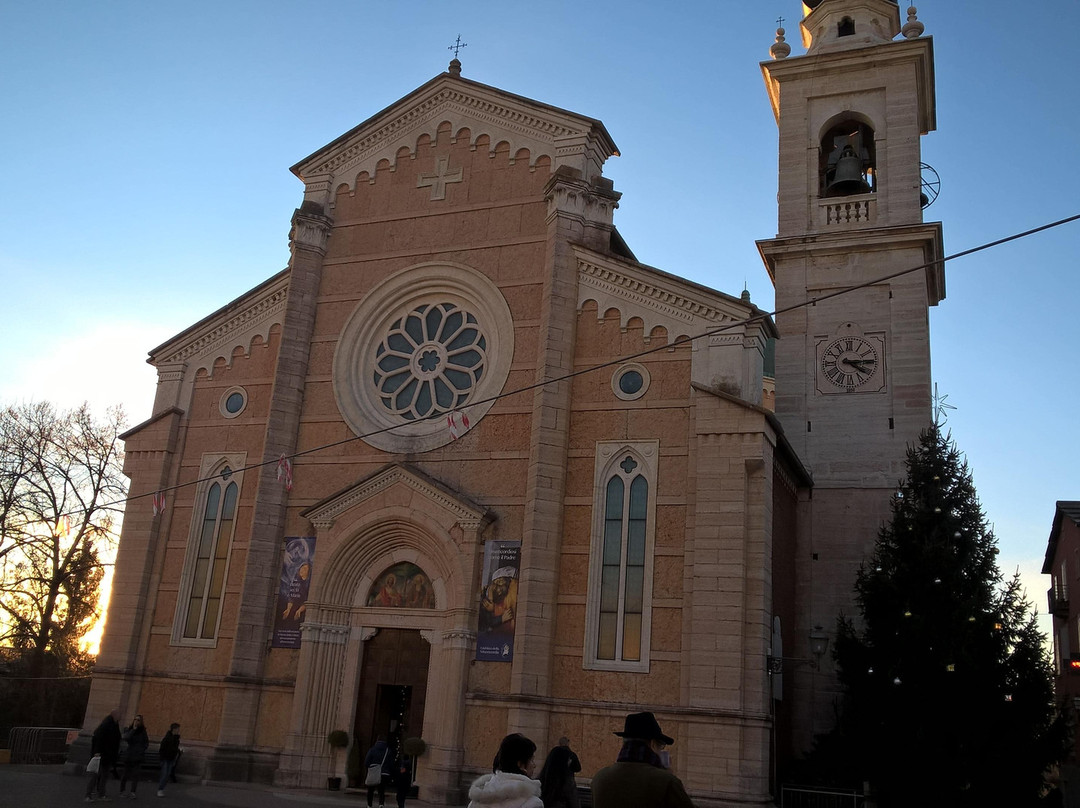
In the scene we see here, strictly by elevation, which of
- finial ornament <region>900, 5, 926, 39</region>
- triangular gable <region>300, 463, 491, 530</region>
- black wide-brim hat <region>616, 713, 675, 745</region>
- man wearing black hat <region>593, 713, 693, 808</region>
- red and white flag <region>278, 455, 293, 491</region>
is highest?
finial ornament <region>900, 5, 926, 39</region>

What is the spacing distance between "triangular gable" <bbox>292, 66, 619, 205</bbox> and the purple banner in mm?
8170

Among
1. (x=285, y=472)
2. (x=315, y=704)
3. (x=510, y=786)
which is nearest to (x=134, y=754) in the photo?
(x=315, y=704)

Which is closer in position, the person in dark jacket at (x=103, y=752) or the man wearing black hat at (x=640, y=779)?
the man wearing black hat at (x=640, y=779)

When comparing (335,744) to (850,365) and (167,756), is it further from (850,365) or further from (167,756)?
(850,365)

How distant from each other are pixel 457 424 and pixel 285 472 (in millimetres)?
3900

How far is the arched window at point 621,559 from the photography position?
1738 cm

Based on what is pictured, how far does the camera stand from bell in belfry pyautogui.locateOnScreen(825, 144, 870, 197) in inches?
955

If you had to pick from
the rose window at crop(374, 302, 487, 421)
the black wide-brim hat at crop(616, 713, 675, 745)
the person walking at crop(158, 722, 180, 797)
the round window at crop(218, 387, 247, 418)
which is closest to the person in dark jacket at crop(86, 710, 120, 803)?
the person walking at crop(158, 722, 180, 797)

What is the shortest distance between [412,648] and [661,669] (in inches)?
197

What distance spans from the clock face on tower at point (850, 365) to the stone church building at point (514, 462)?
67 millimetres

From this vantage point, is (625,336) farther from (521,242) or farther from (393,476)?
(393,476)

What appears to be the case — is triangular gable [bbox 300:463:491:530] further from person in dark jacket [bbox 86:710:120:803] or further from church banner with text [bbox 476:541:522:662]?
person in dark jacket [bbox 86:710:120:803]

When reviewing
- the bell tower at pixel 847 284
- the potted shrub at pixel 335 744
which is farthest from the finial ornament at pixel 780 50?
the potted shrub at pixel 335 744

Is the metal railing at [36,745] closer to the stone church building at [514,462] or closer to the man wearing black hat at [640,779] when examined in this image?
the stone church building at [514,462]
